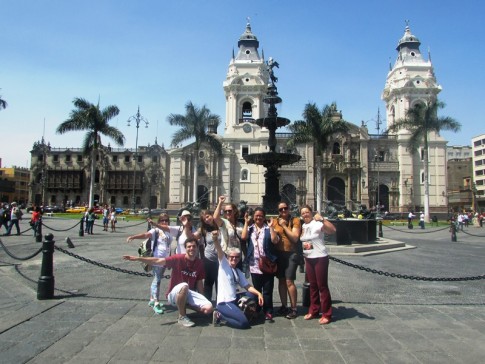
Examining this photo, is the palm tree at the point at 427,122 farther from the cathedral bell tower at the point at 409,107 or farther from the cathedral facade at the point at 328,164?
the cathedral facade at the point at 328,164

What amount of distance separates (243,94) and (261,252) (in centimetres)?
5195

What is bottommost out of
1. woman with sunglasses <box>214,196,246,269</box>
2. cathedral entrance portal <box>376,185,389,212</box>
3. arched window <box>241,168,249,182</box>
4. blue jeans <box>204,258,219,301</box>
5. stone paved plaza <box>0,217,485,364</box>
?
stone paved plaza <box>0,217,485,364</box>

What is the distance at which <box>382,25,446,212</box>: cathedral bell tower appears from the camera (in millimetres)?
53188

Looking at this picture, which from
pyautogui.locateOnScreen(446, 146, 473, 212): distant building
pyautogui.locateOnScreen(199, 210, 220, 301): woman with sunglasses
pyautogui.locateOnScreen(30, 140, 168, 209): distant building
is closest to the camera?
pyautogui.locateOnScreen(199, 210, 220, 301): woman with sunglasses

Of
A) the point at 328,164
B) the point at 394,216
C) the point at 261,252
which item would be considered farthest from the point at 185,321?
the point at 328,164

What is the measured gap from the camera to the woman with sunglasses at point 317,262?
17.6ft

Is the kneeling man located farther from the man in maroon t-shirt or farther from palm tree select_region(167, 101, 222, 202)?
palm tree select_region(167, 101, 222, 202)

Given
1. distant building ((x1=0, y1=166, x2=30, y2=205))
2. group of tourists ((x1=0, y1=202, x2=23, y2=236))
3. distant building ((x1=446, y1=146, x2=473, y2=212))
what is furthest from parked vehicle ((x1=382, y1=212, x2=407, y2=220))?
distant building ((x1=0, y1=166, x2=30, y2=205))

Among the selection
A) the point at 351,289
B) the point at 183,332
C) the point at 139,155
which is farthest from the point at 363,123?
the point at 183,332

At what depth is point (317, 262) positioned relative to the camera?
17.8 feet

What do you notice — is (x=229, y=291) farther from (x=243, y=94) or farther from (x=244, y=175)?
(x=243, y=94)

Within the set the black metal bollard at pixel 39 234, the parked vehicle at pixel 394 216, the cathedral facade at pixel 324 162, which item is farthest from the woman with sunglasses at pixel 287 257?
the cathedral facade at pixel 324 162

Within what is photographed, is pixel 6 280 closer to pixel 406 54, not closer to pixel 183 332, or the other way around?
pixel 183 332

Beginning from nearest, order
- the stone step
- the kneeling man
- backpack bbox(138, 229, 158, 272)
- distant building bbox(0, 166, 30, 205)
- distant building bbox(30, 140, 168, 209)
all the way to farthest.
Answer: the kneeling man
backpack bbox(138, 229, 158, 272)
the stone step
distant building bbox(30, 140, 168, 209)
distant building bbox(0, 166, 30, 205)
